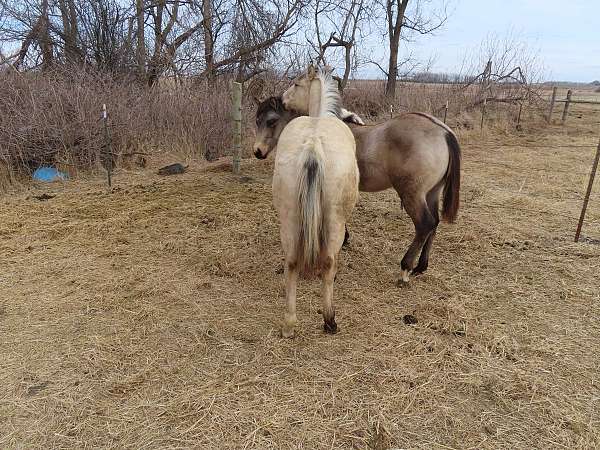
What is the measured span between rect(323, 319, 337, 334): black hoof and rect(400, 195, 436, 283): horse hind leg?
997 mm

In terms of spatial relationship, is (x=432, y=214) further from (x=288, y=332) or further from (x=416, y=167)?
(x=288, y=332)

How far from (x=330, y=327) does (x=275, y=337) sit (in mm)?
380

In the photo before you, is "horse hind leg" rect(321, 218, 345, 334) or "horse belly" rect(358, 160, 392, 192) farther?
"horse belly" rect(358, 160, 392, 192)

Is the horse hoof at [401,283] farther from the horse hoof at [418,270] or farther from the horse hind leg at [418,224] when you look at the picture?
the horse hoof at [418,270]

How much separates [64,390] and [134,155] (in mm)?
6234

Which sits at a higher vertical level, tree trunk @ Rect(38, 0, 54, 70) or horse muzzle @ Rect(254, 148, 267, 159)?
tree trunk @ Rect(38, 0, 54, 70)

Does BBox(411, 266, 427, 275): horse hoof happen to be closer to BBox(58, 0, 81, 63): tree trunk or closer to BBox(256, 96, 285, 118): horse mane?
BBox(256, 96, 285, 118): horse mane

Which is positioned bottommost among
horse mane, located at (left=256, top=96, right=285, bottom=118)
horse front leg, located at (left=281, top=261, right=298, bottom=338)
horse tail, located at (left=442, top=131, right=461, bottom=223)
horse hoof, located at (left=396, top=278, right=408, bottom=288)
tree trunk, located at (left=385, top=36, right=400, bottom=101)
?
horse hoof, located at (left=396, top=278, right=408, bottom=288)

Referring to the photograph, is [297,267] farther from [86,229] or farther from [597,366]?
[86,229]

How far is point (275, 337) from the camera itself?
2.67 meters

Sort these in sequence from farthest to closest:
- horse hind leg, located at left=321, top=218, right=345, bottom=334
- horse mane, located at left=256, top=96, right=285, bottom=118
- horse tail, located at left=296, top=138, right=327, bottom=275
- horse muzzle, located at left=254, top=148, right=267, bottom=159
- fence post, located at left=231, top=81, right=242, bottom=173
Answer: fence post, located at left=231, top=81, right=242, bottom=173
horse muzzle, located at left=254, top=148, right=267, bottom=159
horse mane, located at left=256, top=96, right=285, bottom=118
horse hind leg, located at left=321, top=218, right=345, bottom=334
horse tail, located at left=296, top=138, right=327, bottom=275

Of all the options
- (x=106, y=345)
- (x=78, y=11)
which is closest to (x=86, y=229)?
(x=106, y=345)

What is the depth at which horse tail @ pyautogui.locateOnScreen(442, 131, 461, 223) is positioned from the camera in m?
3.31

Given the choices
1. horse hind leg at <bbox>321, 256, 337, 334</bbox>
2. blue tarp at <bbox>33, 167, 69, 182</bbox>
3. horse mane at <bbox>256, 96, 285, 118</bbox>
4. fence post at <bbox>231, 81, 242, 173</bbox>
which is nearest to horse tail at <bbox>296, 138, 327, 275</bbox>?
horse hind leg at <bbox>321, 256, 337, 334</bbox>
